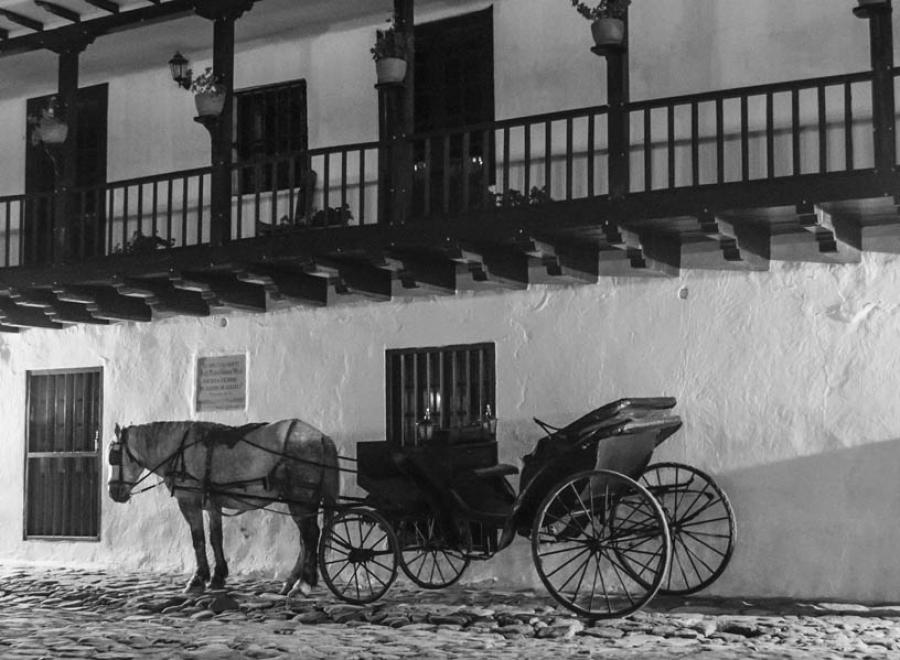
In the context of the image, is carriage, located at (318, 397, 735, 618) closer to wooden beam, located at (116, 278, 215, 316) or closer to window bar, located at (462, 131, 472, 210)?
window bar, located at (462, 131, 472, 210)

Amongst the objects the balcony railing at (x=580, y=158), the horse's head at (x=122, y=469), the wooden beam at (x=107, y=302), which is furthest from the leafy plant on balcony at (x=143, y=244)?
the horse's head at (x=122, y=469)

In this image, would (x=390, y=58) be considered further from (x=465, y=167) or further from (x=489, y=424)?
(x=489, y=424)

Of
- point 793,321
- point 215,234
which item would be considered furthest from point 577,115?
point 215,234

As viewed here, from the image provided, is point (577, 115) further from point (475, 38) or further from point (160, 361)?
point (160, 361)

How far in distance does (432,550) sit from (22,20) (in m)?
7.91

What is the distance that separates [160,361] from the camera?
15.2 metres

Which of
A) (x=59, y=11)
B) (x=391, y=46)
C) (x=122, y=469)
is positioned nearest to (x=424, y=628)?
(x=122, y=469)

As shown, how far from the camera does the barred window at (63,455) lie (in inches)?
617

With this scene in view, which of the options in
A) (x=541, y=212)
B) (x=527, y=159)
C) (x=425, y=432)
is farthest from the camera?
(x=527, y=159)

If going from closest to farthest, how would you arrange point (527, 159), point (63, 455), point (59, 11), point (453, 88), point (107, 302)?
point (527, 159) < point (453, 88) < point (59, 11) < point (107, 302) < point (63, 455)

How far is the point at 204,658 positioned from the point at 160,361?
268 inches

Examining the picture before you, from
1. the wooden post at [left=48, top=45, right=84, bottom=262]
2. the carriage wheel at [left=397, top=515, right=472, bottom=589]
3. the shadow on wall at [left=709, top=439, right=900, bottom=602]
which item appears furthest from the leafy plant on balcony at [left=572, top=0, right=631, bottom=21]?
the wooden post at [left=48, top=45, right=84, bottom=262]

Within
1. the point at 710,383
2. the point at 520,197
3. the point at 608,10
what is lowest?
the point at 710,383

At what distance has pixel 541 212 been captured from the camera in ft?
37.2
